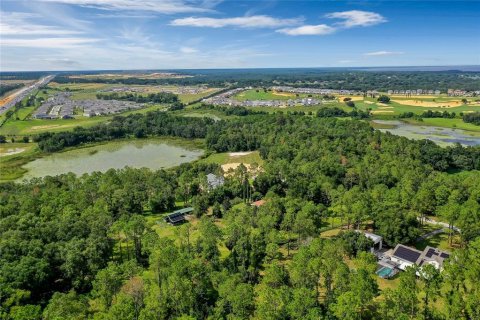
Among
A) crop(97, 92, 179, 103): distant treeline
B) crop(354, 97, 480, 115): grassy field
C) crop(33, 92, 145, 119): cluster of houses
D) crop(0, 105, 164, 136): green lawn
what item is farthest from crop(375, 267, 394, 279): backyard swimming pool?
crop(97, 92, 179, 103): distant treeline

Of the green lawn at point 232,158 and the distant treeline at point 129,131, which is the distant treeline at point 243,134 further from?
the green lawn at point 232,158

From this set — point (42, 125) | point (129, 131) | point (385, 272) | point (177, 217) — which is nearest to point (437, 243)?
point (385, 272)

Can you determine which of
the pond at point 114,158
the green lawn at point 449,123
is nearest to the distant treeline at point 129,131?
the pond at point 114,158

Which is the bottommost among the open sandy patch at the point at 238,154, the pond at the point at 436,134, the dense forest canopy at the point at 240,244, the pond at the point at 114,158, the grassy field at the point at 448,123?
the pond at the point at 114,158

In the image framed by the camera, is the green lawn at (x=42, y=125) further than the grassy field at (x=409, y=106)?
No

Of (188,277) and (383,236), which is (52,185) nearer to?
(188,277)

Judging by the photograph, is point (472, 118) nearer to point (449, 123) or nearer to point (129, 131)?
point (449, 123)

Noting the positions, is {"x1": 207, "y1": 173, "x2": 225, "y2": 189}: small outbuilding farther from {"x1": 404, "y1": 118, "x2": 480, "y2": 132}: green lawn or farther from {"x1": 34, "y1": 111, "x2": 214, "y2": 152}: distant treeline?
{"x1": 404, "y1": 118, "x2": 480, "y2": 132}: green lawn
